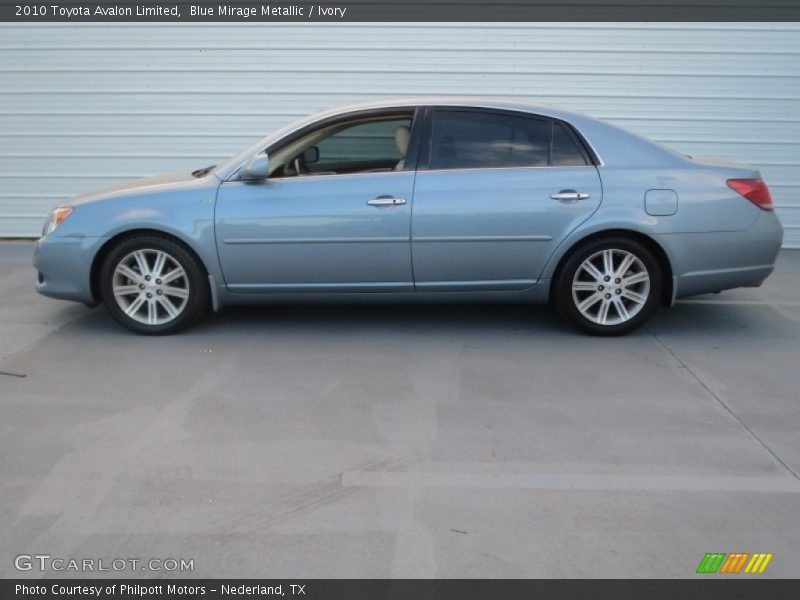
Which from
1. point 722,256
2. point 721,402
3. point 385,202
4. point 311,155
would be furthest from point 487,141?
point 721,402

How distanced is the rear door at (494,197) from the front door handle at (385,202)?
0.11 metres

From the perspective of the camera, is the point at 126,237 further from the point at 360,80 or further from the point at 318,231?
the point at 360,80

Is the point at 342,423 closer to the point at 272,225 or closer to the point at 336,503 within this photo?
the point at 336,503

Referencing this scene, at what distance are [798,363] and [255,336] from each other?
3565 millimetres

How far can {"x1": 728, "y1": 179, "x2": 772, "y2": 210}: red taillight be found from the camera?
19.0ft

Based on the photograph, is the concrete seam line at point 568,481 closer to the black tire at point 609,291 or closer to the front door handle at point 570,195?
the black tire at point 609,291

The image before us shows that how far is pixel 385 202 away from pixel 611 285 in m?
1.64

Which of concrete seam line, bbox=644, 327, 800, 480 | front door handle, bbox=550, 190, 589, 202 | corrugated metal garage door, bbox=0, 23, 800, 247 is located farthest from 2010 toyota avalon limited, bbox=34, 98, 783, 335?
corrugated metal garage door, bbox=0, 23, 800, 247

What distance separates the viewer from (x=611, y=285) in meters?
5.85

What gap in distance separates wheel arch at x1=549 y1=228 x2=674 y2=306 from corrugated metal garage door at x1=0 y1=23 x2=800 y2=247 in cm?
357
